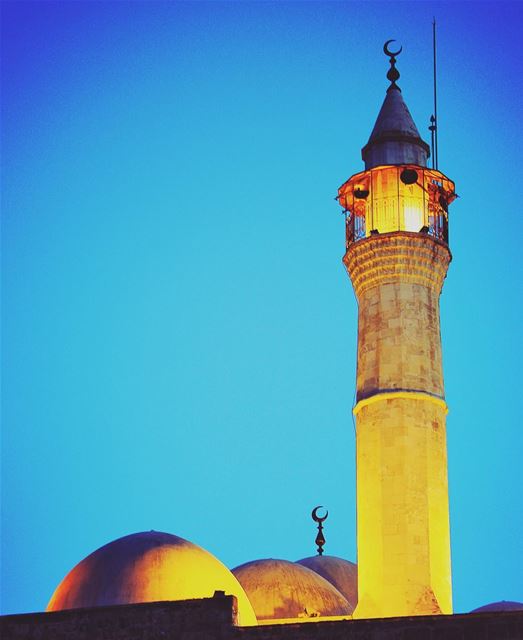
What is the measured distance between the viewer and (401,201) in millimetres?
21922

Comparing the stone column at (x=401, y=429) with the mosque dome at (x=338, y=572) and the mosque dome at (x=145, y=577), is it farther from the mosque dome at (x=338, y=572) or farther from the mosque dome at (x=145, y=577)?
the mosque dome at (x=338, y=572)

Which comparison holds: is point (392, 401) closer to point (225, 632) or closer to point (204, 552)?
point (204, 552)

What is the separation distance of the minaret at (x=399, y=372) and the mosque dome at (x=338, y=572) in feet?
15.9

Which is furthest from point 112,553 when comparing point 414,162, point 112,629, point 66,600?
point 414,162

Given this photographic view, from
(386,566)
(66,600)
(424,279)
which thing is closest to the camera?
(66,600)

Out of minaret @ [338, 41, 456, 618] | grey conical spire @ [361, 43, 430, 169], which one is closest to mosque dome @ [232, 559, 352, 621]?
minaret @ [338, 41, 456, 618]

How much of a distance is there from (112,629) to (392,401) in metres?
5.94

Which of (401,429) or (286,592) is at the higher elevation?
(401,429)

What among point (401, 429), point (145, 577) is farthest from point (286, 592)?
point (145, 577)

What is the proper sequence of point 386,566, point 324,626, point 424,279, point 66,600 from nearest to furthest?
point 324,626 < point 66,600 < point 386,566 < point 424,279

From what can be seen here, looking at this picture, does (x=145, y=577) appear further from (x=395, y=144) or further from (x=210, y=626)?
(x=395, y=144)

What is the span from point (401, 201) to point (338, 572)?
7.53 m

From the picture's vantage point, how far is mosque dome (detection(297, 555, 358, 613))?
25234 millimetres

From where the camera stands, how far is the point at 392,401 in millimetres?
20531
